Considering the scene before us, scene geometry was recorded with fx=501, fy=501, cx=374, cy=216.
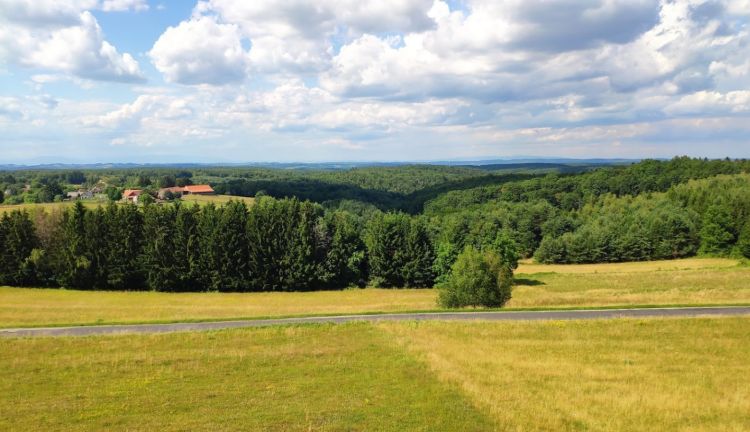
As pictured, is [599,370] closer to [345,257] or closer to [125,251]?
[345,257]

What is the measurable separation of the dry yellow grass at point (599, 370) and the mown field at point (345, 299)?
7957 millimetres

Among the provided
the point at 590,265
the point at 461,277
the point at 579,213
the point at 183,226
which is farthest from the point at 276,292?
the point at 579,213

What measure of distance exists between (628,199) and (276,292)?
93197 millimetres

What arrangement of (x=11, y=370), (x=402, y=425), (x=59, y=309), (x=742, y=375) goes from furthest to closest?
(x=59, y=309) < (x=11, y=370) < (x=742, y=375) < (x=402, y=425)

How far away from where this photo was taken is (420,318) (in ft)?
92.5

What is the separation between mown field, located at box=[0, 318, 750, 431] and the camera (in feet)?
43.9

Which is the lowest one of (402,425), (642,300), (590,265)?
(590,265)

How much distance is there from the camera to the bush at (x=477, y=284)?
36.3m

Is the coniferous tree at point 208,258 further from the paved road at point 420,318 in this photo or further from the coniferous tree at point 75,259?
the paved road at point 420,318

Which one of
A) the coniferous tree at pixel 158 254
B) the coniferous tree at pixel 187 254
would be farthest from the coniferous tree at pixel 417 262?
the coniferous tree at pixel 158 254

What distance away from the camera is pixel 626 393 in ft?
49.9

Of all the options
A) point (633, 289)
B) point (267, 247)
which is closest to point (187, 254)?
point (267, 247)

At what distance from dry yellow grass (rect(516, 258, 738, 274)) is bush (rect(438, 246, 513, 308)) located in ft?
143

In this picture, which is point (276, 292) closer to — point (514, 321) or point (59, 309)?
point (59, 309)
